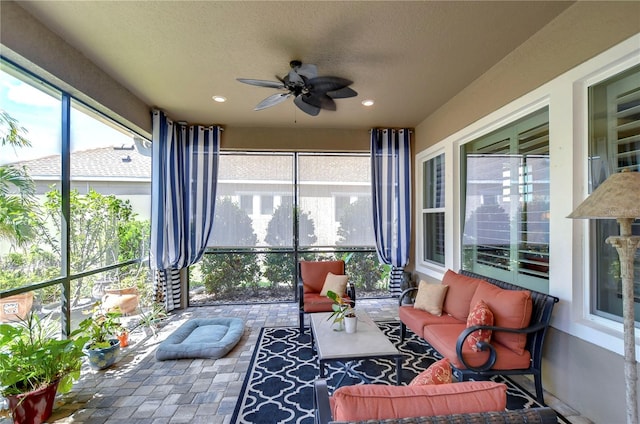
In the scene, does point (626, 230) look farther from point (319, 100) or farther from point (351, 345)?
point (319, 100)

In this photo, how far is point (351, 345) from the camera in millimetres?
2391

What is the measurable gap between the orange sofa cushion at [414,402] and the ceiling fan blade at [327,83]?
95.4 inches

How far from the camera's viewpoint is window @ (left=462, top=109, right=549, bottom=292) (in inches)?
103

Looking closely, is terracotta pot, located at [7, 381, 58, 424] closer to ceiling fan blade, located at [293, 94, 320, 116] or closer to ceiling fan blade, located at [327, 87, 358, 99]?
ceiling fan blade, located at [293, 94, 320, 116]

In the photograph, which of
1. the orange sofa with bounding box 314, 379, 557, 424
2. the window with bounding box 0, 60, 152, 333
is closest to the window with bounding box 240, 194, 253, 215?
the window with bounding box 0, 60, 152, 333

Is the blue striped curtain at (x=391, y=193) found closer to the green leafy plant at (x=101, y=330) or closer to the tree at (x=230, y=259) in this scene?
the tree at (x=230, y=259)

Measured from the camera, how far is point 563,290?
226cm

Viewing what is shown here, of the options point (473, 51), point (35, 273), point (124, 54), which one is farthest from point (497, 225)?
point (35, 273)

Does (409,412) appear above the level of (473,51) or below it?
below

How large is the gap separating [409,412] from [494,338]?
186 centimetres

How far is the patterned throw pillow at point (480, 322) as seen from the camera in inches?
87.9

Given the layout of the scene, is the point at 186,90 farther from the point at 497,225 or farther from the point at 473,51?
the point at 497,225

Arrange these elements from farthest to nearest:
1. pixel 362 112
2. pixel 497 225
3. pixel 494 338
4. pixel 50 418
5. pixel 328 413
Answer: pixel 362 112
pixel 497 225
pixel 494 338
pixel 50 418
pixel 328 413

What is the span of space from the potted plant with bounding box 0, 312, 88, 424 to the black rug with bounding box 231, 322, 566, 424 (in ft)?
4.42
